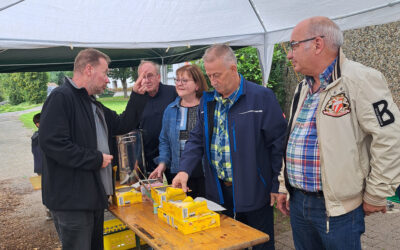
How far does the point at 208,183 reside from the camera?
2.30 metres

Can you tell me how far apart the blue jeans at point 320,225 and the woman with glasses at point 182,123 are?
1172mm

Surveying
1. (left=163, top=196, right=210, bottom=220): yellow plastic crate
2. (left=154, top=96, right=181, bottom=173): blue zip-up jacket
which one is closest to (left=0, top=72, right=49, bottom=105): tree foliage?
(left=154, top=96, right=181, bottom=173): blue zip-up jacket

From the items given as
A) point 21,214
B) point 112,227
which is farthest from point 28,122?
point 112,227

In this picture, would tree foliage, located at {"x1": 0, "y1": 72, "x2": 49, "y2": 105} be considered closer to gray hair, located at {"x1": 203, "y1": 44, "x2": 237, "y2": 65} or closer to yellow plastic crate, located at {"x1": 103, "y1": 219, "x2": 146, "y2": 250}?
yellow plastic crate, located at {"x1": 103, "y1": 219, "x2": 146, "y2": 250}

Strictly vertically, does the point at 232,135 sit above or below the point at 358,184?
above

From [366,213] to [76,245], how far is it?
5.66 ft

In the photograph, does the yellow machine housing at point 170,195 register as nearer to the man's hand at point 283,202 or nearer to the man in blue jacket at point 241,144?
the man in blue jacket at point 241,144

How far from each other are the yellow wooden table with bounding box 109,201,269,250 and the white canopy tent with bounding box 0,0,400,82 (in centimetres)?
243

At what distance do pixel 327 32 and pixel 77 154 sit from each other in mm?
1563

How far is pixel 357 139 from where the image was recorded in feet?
5.07

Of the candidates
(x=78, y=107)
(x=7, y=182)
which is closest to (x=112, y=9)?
(x=78, y=107)

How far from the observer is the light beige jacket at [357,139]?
4.82 feet

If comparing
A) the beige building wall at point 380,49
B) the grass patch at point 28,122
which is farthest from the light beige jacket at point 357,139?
the grass patch at point 28,122

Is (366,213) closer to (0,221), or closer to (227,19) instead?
(227,19)
